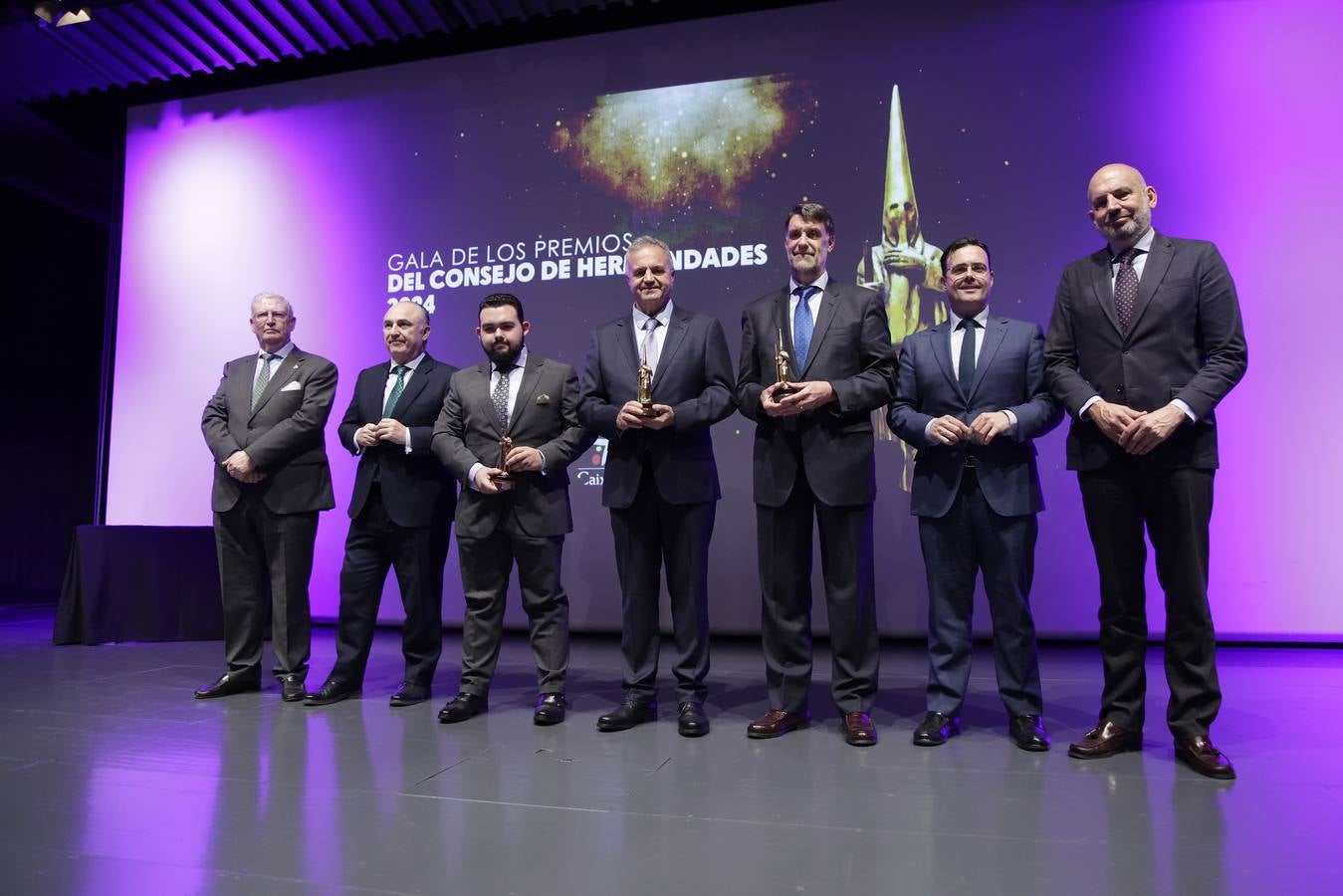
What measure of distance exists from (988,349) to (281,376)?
3098 mm

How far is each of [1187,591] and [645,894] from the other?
203 cm

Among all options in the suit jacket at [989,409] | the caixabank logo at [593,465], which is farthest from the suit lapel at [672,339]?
the caixabank logo at [593,465]

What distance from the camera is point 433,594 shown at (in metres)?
3.99

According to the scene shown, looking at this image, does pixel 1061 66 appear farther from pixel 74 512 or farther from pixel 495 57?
pixel 74 512

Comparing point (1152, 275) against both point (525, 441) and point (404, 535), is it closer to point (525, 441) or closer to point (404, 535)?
point (525, 441)

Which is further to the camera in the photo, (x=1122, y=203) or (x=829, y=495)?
(x=829, y=495)

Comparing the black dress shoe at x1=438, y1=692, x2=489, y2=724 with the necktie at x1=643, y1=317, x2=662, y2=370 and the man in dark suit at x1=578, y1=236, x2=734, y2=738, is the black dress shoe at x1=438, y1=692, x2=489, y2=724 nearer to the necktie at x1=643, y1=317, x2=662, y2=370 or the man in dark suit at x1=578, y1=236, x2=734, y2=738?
the man in dark suit at x1=578, y1=236, x2=734, y2=738

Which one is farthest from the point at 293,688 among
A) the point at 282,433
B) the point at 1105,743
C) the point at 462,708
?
the point at 1105,743

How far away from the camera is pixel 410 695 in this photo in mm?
3830

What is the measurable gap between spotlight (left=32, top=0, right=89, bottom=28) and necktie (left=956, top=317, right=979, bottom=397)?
6.18 m

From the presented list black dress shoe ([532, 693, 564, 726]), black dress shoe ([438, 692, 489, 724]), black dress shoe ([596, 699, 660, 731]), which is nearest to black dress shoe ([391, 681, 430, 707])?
black dress shoe ([438, 692, 489, 724])

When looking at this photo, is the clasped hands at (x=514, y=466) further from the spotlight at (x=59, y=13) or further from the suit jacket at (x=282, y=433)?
the spotlight at (x=59, y=13)

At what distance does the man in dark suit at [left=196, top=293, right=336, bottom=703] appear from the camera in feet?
13.2

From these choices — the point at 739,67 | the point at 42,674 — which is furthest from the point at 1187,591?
the point at 42,674
